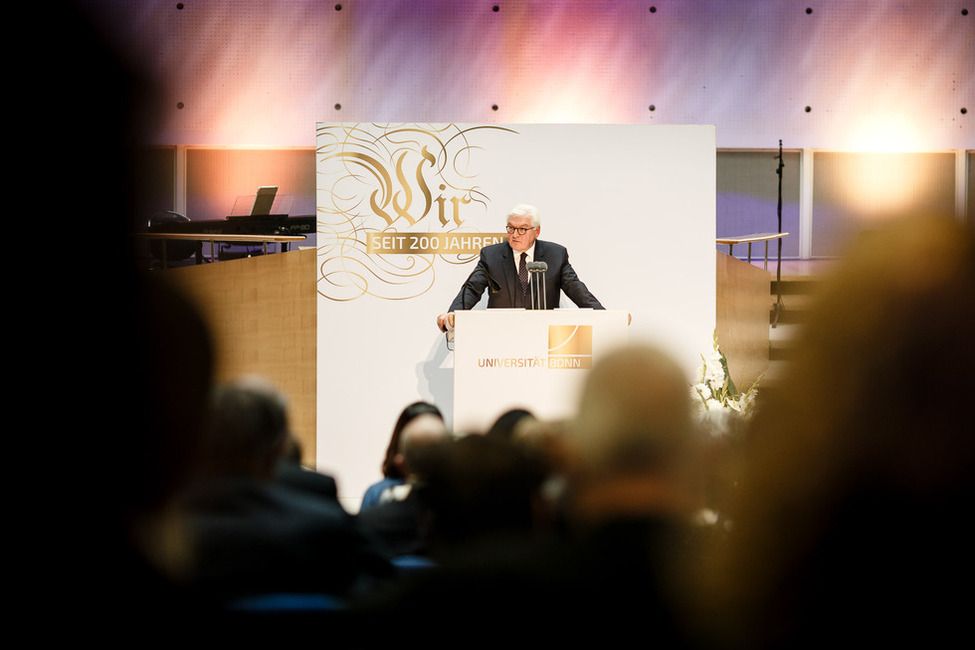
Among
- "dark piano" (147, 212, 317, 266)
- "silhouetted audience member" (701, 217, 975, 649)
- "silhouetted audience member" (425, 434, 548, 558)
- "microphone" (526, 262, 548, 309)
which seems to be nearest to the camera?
"silhouetted audience member" (701, 217, 975, 649)

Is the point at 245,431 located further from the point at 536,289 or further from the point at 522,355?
the point at 536,289

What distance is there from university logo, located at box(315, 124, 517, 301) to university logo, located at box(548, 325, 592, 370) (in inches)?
69.4

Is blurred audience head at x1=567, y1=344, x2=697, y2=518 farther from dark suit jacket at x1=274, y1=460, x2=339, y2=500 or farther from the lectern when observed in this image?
the lectern

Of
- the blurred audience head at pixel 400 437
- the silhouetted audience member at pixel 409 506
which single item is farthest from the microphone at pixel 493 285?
the silhouetted audience member at pixel 409 506

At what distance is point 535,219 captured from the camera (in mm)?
4348

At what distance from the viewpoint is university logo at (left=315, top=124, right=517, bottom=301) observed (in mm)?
5043

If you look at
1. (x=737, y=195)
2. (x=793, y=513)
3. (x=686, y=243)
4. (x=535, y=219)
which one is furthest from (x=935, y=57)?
(x=793, y=513)

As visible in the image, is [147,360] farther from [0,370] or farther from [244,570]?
[244,570]

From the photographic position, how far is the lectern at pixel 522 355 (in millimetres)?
3424

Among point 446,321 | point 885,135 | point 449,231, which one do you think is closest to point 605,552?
point 446,321

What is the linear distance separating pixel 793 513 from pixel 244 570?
72cm

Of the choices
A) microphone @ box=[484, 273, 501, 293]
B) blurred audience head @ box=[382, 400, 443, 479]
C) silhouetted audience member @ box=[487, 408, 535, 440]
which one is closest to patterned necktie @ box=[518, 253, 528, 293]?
microphone @ box=[484, 273, 501, 293]

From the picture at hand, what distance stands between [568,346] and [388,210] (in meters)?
2.01

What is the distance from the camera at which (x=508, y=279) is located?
4617 millimetres
